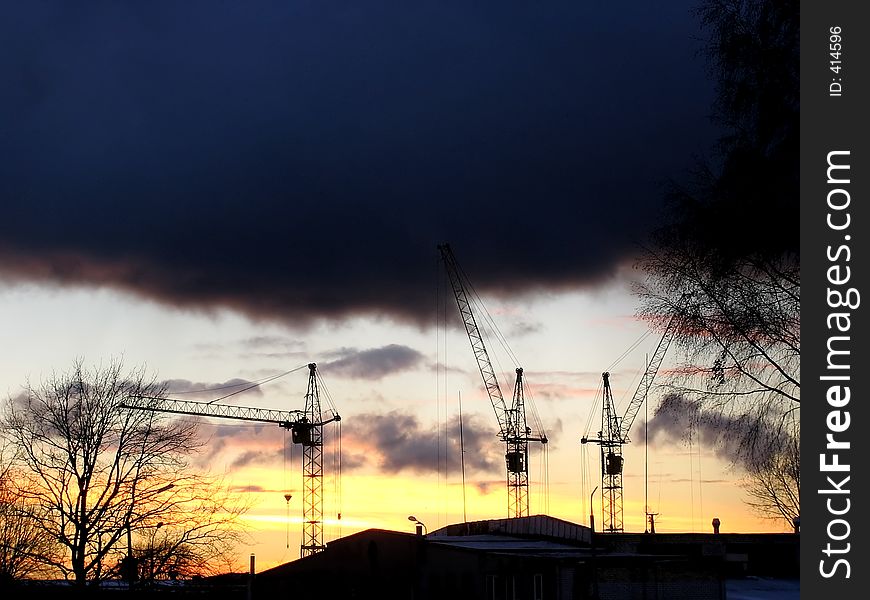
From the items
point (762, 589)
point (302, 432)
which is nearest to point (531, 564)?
point (762, 589)

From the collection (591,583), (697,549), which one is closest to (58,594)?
(591,583)

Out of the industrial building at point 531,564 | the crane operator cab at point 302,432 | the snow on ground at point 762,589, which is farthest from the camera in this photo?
the crane operator cab at point 302,432

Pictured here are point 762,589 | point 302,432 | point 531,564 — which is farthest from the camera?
point 302,432

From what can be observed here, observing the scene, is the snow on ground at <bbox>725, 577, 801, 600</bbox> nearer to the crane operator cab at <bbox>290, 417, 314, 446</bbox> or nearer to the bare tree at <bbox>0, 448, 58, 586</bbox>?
the bare tree at <bbox>0, 448, 58, 586</bbox>

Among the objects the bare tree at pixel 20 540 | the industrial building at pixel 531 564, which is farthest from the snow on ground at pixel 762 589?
the bare tree at pixel 20 540

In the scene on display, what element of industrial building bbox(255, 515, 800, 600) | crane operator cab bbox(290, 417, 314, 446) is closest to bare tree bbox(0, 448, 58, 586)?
industrial building bbox(255, 515, 800, 600)

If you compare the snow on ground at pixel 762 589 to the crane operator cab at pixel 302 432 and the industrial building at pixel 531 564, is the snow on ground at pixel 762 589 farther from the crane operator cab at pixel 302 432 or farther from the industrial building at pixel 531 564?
the crane operator cab at pixel 302 432

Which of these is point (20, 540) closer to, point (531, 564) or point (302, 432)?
point (531, 564)

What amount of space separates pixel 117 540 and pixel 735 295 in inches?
1916
